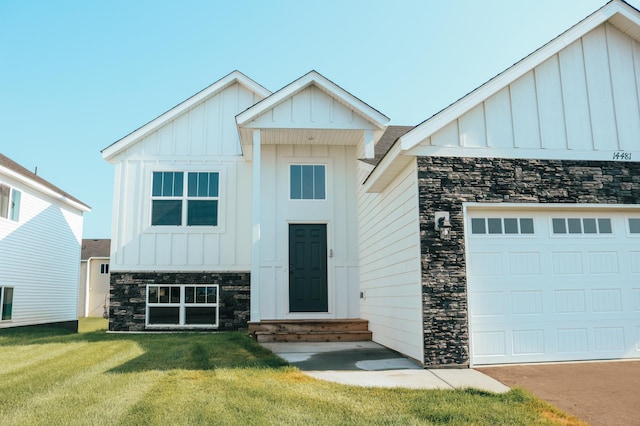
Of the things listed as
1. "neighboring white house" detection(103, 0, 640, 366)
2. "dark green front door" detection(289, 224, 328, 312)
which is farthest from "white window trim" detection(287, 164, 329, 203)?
"neighboring white house" detection(103, 0, 640, 366)

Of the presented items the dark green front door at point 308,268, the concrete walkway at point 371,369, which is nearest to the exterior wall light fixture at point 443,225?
the concrete walkway at point 371,369

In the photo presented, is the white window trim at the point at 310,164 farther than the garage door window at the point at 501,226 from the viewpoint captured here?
Yes

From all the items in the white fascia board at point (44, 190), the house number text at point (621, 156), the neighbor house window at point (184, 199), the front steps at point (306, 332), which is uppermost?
the white fascia board at point (44, 190)

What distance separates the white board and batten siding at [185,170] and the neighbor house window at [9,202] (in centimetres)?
361

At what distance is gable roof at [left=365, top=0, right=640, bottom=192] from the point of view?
7449mm

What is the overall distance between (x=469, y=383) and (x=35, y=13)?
1108 centimetres

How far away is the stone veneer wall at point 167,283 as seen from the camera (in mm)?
12836

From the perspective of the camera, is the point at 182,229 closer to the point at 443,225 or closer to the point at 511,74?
the point at 443,225

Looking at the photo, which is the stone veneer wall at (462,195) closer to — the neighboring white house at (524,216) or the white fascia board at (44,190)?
the neighboring white house at (524,216)

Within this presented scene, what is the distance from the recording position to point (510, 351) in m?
7.33

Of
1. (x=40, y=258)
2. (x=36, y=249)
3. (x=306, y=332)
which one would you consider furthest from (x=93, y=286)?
(x=306, y=332)

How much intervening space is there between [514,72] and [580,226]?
2522 mm

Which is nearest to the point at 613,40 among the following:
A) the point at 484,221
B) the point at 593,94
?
the point at 593,94

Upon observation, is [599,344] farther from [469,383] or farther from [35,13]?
[35,13]
